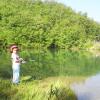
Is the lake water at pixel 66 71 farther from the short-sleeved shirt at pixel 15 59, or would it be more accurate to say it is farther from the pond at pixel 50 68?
the short-sleeved shirt at pixel 15 59

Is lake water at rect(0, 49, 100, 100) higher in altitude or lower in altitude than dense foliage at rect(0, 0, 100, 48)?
lower

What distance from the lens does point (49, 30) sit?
8562cm

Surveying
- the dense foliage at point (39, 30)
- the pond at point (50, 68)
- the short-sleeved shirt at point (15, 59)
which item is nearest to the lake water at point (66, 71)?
the pond at point (50, 68)

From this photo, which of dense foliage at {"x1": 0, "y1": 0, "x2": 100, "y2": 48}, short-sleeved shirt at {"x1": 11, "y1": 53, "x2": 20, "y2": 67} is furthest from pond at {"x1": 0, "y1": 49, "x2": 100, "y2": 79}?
dense foliage at {"x1": 0, "y1": 0, "x2": 100, "y2": 48}

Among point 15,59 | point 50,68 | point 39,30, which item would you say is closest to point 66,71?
point 50,68

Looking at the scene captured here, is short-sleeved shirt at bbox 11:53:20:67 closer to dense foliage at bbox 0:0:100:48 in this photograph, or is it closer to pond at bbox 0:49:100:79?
pond at bbox 0:49:100:79

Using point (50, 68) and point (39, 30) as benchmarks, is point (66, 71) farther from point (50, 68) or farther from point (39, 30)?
point (39, 30)

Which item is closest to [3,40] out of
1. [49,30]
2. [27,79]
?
[49,30]

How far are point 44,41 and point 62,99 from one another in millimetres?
68949

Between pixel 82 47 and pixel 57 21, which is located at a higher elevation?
pixel 57 21

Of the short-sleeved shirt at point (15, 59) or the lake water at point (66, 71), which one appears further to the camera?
the lake water at point (66, 71)

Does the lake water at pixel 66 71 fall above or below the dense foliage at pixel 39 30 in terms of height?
below

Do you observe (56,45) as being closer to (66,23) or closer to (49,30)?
(49,30)

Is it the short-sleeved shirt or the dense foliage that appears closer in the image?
the short-sleeved shirt
